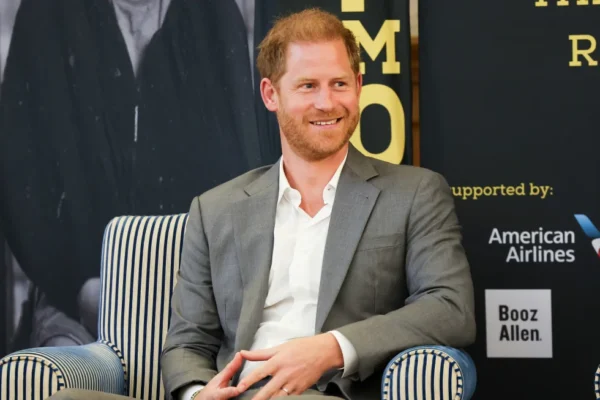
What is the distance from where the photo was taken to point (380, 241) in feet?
8.31

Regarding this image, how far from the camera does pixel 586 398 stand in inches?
133

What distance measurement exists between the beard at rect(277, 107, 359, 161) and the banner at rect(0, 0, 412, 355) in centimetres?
94

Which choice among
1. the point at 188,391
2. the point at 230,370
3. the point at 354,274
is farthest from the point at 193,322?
the point at 354,274

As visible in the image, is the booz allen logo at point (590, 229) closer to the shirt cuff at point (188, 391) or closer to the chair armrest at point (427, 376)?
the chair armrest at point (427, 376)

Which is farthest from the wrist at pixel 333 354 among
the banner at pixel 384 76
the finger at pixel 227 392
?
the banner at pixel 384 76

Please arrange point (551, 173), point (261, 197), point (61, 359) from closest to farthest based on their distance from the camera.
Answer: point (61, 359)
point (261, 197)
point (551, 173)

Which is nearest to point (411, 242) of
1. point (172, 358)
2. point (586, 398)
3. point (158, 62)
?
point (172, 358)

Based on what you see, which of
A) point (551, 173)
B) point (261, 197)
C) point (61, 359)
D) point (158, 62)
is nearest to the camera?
point (61, 359)

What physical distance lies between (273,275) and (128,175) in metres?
1.25

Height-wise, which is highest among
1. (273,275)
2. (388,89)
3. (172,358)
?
(388,89)

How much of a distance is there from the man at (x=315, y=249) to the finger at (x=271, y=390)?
0.16 metres

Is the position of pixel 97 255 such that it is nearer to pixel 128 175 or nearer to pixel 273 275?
pixel 128 175

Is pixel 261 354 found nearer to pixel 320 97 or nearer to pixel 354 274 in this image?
pixel 354 274

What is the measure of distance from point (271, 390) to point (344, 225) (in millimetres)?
564
